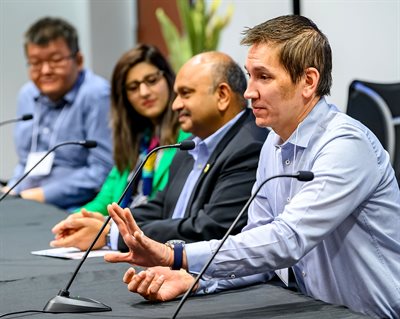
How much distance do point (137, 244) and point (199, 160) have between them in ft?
3.85

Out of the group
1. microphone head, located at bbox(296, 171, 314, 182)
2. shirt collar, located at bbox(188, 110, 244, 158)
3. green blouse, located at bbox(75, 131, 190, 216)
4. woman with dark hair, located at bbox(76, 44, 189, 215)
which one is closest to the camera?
microphone head, located at bbox(296, 171, 314, 182)

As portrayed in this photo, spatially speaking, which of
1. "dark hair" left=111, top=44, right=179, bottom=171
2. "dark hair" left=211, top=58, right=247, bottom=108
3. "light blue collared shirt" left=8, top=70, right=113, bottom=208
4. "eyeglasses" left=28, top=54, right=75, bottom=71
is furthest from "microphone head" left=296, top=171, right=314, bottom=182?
"eyeglasses" left=28, top=54, right=75, bottom=71

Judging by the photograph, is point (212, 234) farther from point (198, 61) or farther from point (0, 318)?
point (0, 318)

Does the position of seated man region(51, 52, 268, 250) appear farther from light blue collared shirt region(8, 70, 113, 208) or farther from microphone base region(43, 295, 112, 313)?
light blue collared shirt region(8, 70, 113, 208)

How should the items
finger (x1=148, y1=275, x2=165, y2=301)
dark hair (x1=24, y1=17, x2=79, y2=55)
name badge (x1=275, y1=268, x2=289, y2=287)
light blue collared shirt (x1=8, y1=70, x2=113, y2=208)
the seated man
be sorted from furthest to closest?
dark hair (x1=24, y1=17, x2=79, y2=55)
light blue collared shirt (x1=8, y1=70, x2=113, y2=208)
the seated man
name badge (x1=275, y1=268, x2=289, y2=287)
finger (x1=148, y1=275, x2=165, y2=301)

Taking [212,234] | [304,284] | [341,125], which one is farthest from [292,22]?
[212,234]

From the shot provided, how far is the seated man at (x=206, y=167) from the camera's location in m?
2.93

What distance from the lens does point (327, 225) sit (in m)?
2.08

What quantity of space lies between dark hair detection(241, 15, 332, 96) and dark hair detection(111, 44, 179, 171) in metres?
1.75

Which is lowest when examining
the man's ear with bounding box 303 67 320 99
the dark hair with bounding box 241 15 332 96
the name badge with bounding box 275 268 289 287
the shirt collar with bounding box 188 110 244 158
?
the name badge with bounding box 275 268 289 287

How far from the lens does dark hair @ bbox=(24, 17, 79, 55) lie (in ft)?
16.2

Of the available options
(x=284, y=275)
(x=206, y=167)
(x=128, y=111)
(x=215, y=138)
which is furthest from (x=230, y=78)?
(x=284, y=275)

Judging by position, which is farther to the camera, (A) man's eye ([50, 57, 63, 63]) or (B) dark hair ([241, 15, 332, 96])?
(A) man's eye ([50, 57, 63, 63])

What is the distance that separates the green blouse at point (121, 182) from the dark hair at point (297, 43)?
1484 mm
